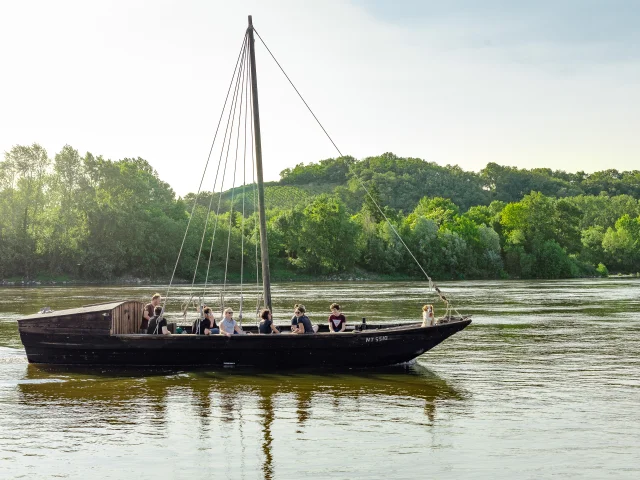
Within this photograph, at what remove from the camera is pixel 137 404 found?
1970 centimetres

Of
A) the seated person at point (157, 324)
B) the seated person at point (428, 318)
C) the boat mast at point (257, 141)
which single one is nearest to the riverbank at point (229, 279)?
the boat mast at point (257, 141)

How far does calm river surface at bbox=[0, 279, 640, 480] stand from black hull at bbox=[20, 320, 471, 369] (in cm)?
51

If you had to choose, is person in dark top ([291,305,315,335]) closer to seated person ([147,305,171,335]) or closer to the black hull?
the black hull

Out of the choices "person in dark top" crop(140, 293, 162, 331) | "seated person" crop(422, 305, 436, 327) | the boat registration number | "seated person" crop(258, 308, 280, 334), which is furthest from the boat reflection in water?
"person in dark top" crop(140, 293, 162, 331)

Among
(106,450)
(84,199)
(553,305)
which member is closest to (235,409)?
Answer: (106,450)

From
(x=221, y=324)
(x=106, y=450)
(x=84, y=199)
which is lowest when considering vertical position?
(x=106, y=450)

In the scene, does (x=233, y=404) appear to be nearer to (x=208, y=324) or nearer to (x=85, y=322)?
(x=208, y=324)

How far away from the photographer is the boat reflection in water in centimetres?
1609

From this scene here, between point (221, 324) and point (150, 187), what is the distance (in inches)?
5279

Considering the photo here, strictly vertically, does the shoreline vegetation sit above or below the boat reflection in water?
above

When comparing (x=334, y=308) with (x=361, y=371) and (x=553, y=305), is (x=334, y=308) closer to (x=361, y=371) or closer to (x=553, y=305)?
(x=361, y=371)

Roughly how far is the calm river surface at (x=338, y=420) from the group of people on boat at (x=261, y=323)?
1.32m

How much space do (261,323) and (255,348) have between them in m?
0.78

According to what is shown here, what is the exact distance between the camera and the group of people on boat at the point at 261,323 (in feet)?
78.6
